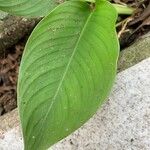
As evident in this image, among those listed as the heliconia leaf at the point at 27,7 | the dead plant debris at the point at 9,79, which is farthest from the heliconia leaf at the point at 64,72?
the dead plant debris at the point at 9,79

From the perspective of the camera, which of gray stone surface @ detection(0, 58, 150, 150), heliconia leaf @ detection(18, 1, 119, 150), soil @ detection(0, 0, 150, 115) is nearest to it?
heliconia leaf @ detection(18, 1, 119, 150)

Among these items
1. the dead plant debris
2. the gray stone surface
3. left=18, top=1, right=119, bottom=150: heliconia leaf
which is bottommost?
the dead plant debris

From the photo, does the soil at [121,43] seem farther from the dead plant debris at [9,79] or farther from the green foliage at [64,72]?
the green foliage at [64,72]

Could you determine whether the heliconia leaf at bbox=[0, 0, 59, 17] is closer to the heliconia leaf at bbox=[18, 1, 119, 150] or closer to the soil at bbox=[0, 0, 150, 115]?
the heliconia leaf at bbox=[18, 1, 119, 150]

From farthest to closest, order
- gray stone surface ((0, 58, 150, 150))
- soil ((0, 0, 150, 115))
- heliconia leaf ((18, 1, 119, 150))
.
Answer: soil ((0, 0, 150, 115))
gray stone surface ((0, 58, 150, 150))
heliconia leaf ((18, 1, 119, 150))

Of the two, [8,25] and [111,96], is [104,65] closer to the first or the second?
[111,96]

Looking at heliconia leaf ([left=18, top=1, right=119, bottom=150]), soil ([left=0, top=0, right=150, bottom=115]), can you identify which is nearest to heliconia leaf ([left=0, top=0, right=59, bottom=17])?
heliconia leaf ([left=18, top=1, right=119, bottom=150])

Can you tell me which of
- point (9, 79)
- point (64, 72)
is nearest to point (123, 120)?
point (64, 72)
